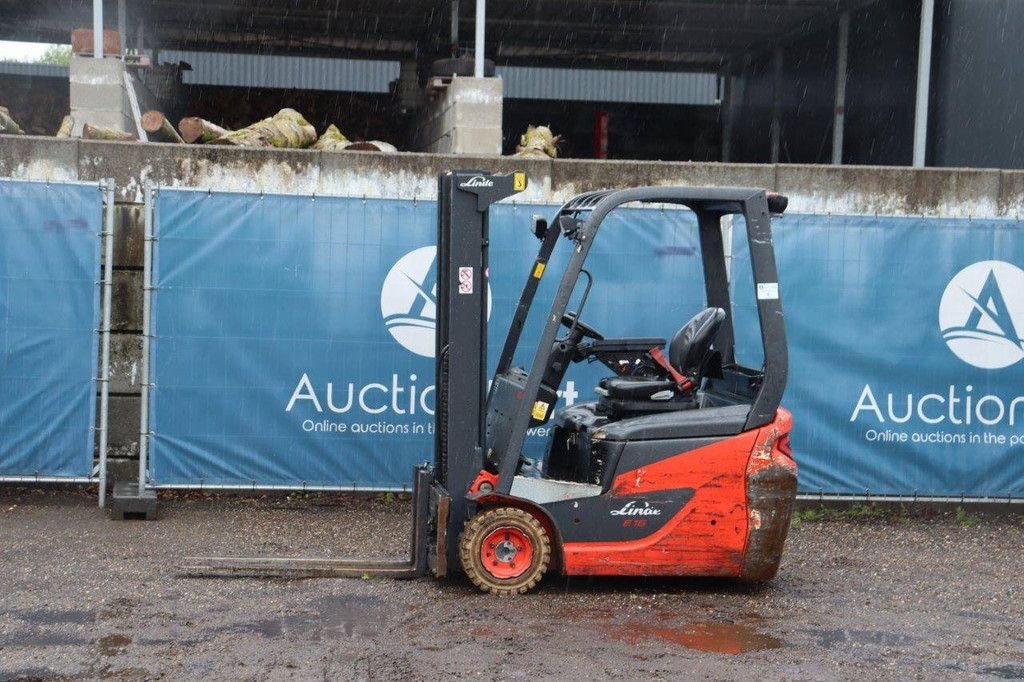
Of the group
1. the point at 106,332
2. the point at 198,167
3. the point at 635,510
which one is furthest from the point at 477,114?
the point at 635,510

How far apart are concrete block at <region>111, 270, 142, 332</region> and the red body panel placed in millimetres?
4623

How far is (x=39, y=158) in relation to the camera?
969cm

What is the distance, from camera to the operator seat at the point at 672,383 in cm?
696

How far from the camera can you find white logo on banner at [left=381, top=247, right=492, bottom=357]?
9.13 metres

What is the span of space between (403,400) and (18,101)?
17.1 meters

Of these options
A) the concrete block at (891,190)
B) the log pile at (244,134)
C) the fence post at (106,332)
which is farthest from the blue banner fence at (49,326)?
the concrete block at (891,190)

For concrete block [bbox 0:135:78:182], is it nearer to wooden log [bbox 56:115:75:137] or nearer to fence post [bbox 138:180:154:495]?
fence post [bbox 138:180:154:495]

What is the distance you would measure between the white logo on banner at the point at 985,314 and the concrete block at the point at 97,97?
387 inches

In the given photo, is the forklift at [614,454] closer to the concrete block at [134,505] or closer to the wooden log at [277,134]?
the concrete block at [134,505]

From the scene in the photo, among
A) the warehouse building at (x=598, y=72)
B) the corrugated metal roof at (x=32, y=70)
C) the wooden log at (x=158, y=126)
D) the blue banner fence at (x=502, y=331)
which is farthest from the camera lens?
the corrugated metal roof at (x=32, y=70)

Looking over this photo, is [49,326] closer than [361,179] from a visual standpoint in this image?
Yes

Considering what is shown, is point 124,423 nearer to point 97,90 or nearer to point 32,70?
point 97,90

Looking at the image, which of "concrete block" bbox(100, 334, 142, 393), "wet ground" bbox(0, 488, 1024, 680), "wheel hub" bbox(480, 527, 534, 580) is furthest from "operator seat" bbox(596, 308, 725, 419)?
"concrete block" bbox(100, 334, 142, 393)

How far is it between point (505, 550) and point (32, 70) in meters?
22.8
